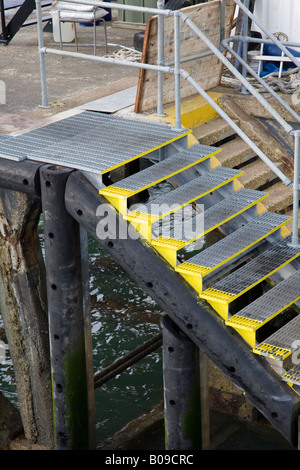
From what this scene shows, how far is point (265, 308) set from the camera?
6.07 metres

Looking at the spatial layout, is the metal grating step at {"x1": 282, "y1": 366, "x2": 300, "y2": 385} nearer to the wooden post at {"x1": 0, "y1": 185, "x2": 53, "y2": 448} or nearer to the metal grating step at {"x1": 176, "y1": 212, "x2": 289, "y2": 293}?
the metal grating step at {"x1": 176, "y1": 212, "x2": 289, "y2": 293}

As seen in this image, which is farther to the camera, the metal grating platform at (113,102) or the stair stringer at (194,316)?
the metal grating platform at (113,102)

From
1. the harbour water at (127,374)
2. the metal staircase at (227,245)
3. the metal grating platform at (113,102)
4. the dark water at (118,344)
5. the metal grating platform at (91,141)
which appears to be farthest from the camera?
the dark water at (118,344)

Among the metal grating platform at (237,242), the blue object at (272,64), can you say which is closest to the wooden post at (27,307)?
the metal grating platform at (237,242)

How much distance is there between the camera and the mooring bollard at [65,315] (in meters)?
6.57

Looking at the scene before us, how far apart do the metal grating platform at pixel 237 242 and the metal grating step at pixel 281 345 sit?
25.4 inches

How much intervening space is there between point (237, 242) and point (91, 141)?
5.09ft

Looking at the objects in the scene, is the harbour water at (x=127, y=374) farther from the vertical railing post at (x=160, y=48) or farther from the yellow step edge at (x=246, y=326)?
the vertical railing post at (x=160, y=48)

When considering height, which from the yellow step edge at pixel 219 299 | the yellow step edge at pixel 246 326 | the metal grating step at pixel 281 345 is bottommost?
the metal grating step at pixel 281 345

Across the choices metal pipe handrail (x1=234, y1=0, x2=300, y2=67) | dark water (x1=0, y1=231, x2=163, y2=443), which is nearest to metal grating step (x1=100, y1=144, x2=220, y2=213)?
metal pipe handrail (x1=234, y1=0, x2=300, y2=67)

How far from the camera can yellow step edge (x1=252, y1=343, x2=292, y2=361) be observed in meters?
5.69

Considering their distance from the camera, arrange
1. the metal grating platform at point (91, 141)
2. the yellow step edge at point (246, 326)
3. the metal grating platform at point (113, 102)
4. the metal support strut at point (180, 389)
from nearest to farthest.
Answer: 1. the yellow step edge at point (246, 326)
2. the metal support strut at point (180, 389)
3. the metal grating platform at point (91, 141)
4. the metal grating platform at point (113, 102)

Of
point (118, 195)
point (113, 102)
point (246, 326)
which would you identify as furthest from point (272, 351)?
point (113, 102)

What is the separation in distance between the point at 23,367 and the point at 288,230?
2.66 meters
